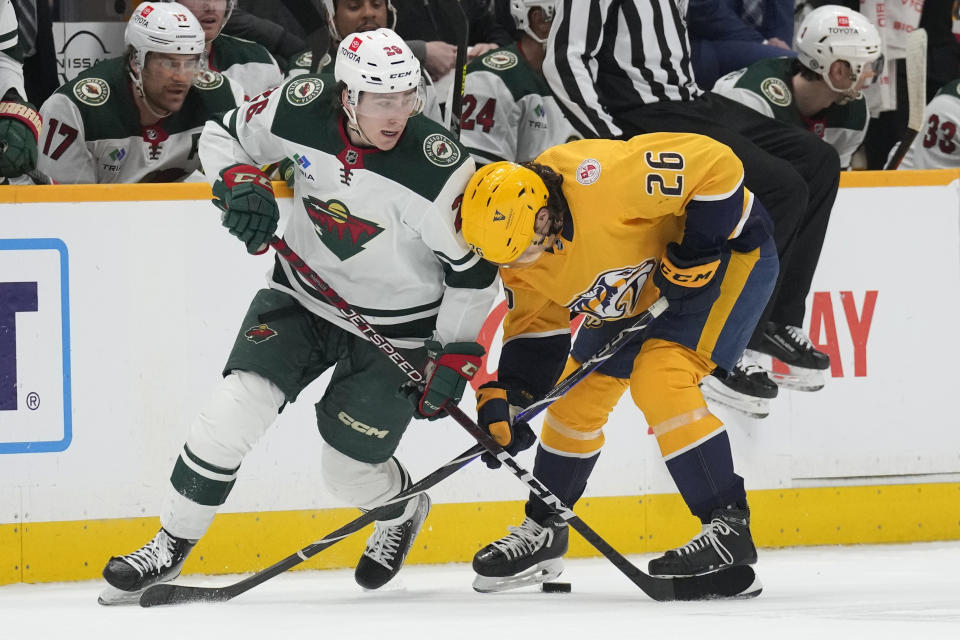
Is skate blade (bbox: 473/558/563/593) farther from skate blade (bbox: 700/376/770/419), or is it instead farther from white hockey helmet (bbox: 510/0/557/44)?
white hockey helmet (bbox: 510/0/557/44)

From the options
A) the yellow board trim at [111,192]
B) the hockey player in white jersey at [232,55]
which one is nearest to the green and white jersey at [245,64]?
the hockey player in white jersey at [232,55]

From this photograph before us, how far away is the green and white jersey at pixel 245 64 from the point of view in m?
4.47

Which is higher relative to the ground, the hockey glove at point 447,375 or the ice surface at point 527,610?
the hockey glove at point 447,375

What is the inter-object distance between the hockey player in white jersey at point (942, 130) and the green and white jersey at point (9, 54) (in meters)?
3.19

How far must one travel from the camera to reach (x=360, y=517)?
10.1ft

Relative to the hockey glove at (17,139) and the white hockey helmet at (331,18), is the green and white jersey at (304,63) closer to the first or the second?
the white hockey helmet at (331,18)

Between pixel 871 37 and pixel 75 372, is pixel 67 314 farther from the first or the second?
pixel 871 37

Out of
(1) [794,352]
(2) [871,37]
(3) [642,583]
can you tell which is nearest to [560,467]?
(3) [642,583]

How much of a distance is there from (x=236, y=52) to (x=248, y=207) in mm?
1748

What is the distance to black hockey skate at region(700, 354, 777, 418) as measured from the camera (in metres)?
3.84

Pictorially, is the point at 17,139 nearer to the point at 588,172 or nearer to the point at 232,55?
the point at 232,55

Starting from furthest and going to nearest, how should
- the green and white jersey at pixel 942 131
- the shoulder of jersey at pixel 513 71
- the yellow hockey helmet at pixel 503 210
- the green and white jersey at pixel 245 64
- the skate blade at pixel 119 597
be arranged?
1. the green and white jersey at pixel 942 131
2. the shoulder of jersey at pixel 513 71
3. the green and white jersey at pixel 245 64
4. the skate blade at pixel 119 597
5. the yellow hockey helmet at pixel 503 210

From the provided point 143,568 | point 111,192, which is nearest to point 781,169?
point 111,192

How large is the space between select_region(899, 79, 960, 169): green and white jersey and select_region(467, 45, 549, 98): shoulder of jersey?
1.50m
